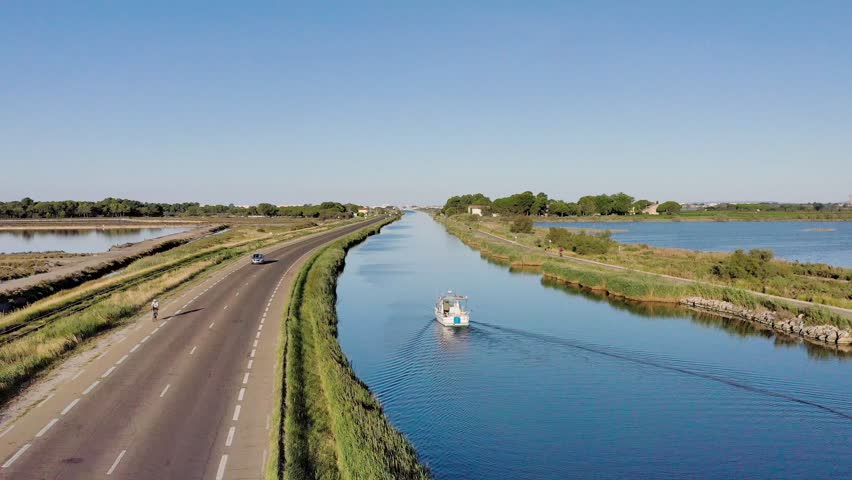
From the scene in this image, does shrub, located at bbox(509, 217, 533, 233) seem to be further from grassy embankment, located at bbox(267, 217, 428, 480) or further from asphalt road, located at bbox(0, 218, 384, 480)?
grassy embankment, located at bbox(267, 217, 428, 480)

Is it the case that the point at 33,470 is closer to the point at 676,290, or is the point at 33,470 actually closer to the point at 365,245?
the point at 676,290

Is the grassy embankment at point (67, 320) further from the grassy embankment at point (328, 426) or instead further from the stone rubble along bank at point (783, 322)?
the stone rubble along bank at point (783, 322)

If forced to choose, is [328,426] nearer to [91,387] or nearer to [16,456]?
[16,456]

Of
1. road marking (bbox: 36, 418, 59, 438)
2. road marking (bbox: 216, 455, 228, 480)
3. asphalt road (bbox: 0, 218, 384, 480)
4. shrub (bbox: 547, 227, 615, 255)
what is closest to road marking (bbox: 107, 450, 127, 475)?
asphalt road (bbox: 0, 218, 384, 480)

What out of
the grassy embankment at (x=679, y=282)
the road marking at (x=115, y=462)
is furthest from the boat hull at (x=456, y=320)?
the road marking at (x=115, y=462)

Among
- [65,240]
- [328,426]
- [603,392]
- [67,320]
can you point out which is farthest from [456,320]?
[65,240]

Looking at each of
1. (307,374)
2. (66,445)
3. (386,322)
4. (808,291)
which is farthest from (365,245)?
(66,445)
